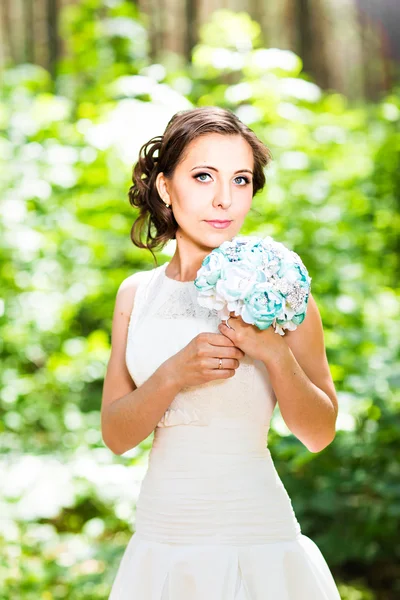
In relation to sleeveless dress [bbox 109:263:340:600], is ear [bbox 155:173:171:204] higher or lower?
higher

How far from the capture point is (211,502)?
1703mm

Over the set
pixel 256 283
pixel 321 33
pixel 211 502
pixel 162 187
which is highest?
pixel 321 33

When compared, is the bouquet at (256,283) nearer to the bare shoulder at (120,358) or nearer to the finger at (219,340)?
the finger at (219,340)

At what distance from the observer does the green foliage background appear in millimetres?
3412

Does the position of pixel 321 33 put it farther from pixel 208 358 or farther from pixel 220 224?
pixel 208 358

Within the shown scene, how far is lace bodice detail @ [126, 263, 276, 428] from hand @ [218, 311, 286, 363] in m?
0.17

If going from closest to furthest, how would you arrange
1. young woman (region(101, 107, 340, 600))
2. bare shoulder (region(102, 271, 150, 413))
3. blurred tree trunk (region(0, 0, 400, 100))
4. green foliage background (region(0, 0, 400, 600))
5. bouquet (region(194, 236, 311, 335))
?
bouquet (region(194, 236, 311, 335))
young woman (region(101, 107, 340, 600))
bare shoulder (region(102, 271, 150, 413))
green foliage background (region(0, 0, 400, 600))
blurred tree trunk (region(0, 0, 400, 100))

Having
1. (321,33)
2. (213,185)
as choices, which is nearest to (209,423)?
(213,185)

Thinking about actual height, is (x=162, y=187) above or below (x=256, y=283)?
above

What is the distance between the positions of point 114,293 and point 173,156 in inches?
99.0

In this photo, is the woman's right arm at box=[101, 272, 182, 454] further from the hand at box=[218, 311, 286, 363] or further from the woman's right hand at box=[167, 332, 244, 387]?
the hand at box=[218, 311, 286, 363]

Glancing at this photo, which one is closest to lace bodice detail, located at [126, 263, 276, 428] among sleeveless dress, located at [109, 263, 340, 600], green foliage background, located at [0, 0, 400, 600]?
sleeveless dress, located at [109, 263, 340, 600]

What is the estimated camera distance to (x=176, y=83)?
13.8 ft

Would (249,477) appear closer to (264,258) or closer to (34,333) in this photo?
(264,258)
